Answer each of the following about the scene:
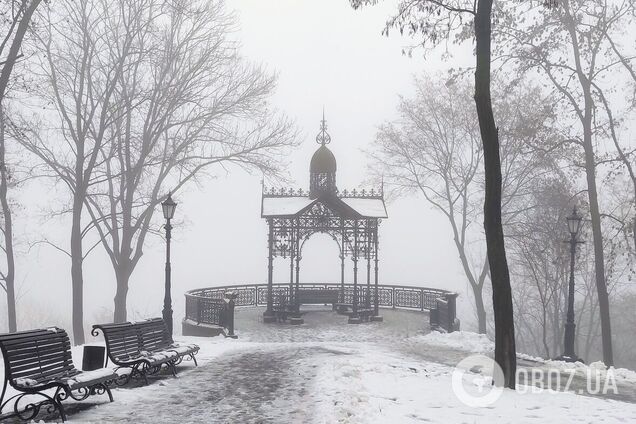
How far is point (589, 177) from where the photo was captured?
18.5 m

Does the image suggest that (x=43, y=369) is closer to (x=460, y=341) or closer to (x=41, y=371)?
(x=41, y=371)

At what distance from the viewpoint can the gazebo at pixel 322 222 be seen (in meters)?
22.9

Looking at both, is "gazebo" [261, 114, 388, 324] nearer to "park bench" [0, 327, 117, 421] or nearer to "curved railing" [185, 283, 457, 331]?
"curved railing" [185, 283, 457, 331]

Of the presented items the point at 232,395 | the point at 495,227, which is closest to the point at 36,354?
the point at 232,395

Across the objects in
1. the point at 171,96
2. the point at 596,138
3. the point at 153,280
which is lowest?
the point at 153,280

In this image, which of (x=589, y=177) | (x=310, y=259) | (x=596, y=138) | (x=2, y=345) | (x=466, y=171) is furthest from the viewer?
(x=310, y=259)

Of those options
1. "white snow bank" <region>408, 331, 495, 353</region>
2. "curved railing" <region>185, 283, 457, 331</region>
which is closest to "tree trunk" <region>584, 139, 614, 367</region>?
"white snow bank" <region>408, 331, 495, 353</region>

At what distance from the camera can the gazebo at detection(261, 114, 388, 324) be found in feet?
75.1

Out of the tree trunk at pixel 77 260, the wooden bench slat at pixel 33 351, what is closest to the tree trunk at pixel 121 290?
the tree trunk at pixel 77 260

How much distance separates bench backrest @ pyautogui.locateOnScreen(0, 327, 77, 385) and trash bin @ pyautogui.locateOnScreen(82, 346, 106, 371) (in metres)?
1.29

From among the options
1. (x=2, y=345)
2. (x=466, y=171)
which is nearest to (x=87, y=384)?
(x=2, y=345)

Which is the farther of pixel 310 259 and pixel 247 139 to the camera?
pixel 310 259

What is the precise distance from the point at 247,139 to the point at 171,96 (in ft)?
11.4

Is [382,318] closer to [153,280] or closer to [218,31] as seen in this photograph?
[218,31]
